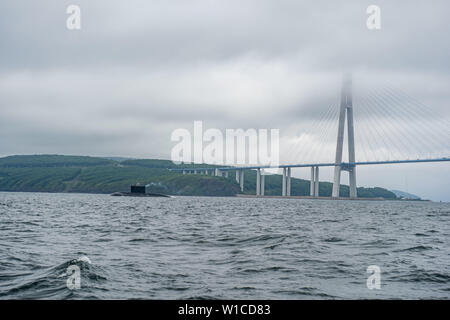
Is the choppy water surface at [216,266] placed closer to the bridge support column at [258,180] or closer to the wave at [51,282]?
the wave at [51,282]

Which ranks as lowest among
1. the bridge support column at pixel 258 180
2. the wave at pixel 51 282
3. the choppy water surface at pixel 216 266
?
the bridge support column at pixel 258 180

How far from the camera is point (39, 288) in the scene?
39.5 ft

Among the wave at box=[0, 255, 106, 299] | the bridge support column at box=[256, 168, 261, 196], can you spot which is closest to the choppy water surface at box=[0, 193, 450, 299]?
the wave at box=[0, 255, 106, 299]

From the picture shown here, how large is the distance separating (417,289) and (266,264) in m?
5.32

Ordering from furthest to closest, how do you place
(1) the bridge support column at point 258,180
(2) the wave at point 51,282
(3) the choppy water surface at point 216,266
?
1. (1) the bridge support column at point 258,180
2. (3) the choppy water surface at point 216,266
3. (2) the wave at point 51,282

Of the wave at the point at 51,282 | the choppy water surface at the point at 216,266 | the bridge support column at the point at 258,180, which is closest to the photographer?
the wave at the point at 51,282

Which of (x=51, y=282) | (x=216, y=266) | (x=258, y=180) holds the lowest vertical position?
(x=258, y=180)

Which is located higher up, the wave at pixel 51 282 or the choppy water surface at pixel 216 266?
the wave at pixel 51 282

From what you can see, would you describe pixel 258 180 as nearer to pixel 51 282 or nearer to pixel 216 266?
pixel 216 266

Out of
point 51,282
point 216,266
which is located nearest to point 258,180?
point 216,266

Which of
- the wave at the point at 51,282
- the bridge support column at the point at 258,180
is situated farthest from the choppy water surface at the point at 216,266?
the bridge support column at the point at 258,180
